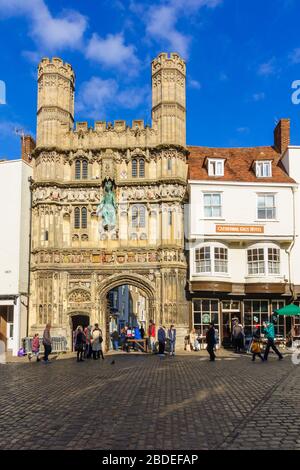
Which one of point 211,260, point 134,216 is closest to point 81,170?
point 134,216

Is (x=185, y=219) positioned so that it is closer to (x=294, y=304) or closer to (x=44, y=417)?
(x=294, y=304)

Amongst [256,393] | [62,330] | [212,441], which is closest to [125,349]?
[62,330]

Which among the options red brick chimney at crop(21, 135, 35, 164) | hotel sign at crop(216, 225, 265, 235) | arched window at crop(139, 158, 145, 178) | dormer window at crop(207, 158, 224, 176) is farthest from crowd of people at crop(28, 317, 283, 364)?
red brick chimney at crop(21, 135, 35, 164)

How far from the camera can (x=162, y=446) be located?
935 centimetres

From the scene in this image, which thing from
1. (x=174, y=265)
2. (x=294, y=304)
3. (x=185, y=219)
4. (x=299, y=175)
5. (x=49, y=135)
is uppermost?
(x=49, y=135)

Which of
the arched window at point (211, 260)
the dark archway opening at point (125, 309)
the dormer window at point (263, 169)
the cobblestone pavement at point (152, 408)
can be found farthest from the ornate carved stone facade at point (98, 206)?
the cobblestone pavement at point (152, 408)

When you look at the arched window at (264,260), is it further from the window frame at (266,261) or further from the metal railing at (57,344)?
the metal railing at (57,344)

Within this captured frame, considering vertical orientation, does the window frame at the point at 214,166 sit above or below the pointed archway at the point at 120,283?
above

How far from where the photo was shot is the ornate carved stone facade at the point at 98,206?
34281 millimetres

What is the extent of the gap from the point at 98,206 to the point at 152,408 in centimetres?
2359

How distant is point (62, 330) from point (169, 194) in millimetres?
11069

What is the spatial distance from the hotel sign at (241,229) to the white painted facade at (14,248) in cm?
1282

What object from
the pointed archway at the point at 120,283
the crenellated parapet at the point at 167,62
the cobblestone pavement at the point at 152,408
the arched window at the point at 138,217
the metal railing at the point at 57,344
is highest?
the crenellated parapet at the point at 167,62

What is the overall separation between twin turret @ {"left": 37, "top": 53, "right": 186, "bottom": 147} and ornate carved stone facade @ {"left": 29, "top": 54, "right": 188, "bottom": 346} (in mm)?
68
